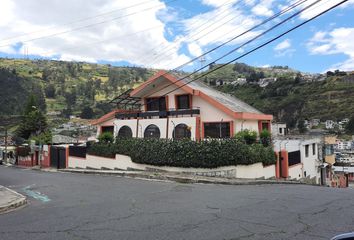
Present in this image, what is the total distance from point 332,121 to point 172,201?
81841mm

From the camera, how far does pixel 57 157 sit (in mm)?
42594

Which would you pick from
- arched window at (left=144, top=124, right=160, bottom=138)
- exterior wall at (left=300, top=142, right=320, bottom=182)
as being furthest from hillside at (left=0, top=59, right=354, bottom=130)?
arched window at (left=144, top=124, right=160, bottom=138)

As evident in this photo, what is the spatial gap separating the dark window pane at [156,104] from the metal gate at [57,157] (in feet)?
39.5

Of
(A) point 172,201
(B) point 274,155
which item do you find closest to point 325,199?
(A) point 172,201

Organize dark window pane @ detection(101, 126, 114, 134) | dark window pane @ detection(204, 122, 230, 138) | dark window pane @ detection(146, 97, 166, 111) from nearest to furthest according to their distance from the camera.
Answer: dark window pane @ detection(204, 122, 230, 138) → dark window pane @ detection(146, 97, 166, 111) → dark window pane @ detection(101, 126, 114, 134)

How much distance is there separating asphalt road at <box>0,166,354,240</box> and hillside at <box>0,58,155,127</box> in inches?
3682

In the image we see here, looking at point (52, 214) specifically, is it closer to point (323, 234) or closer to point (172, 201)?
point (172, 201)

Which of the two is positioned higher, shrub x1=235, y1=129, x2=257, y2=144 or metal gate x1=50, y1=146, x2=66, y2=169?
shrub x1=235, y1=129, x2=257, y2=144

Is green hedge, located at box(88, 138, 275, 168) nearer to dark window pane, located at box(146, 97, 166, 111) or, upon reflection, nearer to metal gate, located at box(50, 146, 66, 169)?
dark window pane, located at box(146, 97, 166, 111)

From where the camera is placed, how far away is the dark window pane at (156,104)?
108ft

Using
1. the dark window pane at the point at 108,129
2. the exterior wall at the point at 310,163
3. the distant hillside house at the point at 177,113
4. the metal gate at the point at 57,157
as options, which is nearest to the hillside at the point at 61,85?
the metal gate at the point at 57,157

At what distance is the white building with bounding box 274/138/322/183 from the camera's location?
28.5 m

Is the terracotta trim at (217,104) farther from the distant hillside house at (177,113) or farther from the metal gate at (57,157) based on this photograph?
the metal gate at (57,157)

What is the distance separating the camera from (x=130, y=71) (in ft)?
609
